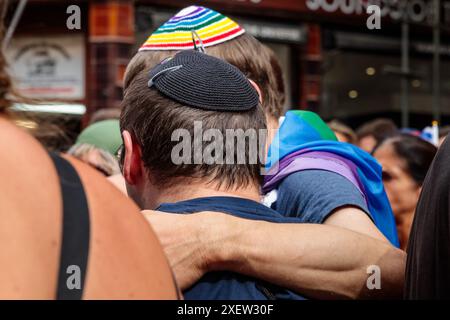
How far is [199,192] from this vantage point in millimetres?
1506

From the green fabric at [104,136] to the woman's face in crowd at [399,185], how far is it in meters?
1.36

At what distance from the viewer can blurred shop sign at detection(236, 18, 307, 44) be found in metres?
9.45

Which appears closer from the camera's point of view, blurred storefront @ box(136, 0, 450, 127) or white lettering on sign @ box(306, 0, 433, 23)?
blurred storefront @ box(136, 0, 450, 127)

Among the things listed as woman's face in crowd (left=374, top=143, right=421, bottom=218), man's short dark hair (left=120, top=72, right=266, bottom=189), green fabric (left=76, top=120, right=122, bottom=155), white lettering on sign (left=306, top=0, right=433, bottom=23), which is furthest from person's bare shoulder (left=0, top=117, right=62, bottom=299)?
white lettering on sign (left=306, top=0, right=433, bottom=23)

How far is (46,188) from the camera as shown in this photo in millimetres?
907

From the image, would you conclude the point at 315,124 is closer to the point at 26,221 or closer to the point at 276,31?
the point at 26,221

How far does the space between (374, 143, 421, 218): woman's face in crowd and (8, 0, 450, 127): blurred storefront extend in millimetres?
5276

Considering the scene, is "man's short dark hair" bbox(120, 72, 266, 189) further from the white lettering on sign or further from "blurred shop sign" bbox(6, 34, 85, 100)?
the white lettering on sign

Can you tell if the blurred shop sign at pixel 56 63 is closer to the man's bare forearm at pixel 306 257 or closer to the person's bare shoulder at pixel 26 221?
the man's bare forearm at pixel 306 257

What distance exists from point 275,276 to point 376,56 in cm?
971

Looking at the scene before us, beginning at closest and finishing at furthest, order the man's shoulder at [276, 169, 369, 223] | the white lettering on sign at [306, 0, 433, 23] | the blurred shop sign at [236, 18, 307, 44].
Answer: the man's shoulder at [276, 169, 369, 223] < the blurred shop sign at [236, 18, 307, 44] < the white lettering on sign at [306, 0, 433, 23]

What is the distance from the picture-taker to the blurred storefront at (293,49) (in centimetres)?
877
